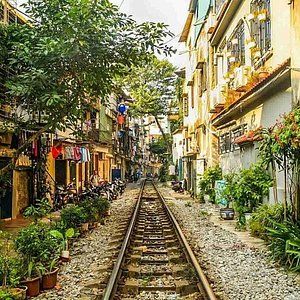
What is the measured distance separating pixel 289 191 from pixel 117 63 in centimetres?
499

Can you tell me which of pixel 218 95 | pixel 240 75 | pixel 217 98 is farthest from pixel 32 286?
pixel 217 98

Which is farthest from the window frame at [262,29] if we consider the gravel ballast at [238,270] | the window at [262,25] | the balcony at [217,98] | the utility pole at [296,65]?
the gravel ballast at [238,270]

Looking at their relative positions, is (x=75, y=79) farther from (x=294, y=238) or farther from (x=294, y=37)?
(x=294, y=238)

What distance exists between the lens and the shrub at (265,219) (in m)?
9.75

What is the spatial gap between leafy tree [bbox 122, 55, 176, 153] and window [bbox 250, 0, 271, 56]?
32002 millimetres

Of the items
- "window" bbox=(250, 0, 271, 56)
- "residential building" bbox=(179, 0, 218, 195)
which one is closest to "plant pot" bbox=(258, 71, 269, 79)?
"window" bbox=(250, 0, 271, 56)

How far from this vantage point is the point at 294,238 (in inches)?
303

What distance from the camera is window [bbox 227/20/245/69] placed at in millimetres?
15914

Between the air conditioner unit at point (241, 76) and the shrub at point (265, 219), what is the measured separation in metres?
4.36

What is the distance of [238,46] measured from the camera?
16.6 metres

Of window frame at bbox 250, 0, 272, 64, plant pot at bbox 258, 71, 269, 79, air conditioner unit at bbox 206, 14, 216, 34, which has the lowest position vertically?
plant pot at bbox 258, 71, 269, 79

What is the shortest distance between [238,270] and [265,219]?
2.56m

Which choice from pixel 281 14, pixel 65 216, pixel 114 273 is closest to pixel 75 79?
→ pixel 65 216

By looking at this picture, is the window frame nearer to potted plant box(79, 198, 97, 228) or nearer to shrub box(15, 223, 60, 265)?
potted plant box(79, 198, 97, 228)
